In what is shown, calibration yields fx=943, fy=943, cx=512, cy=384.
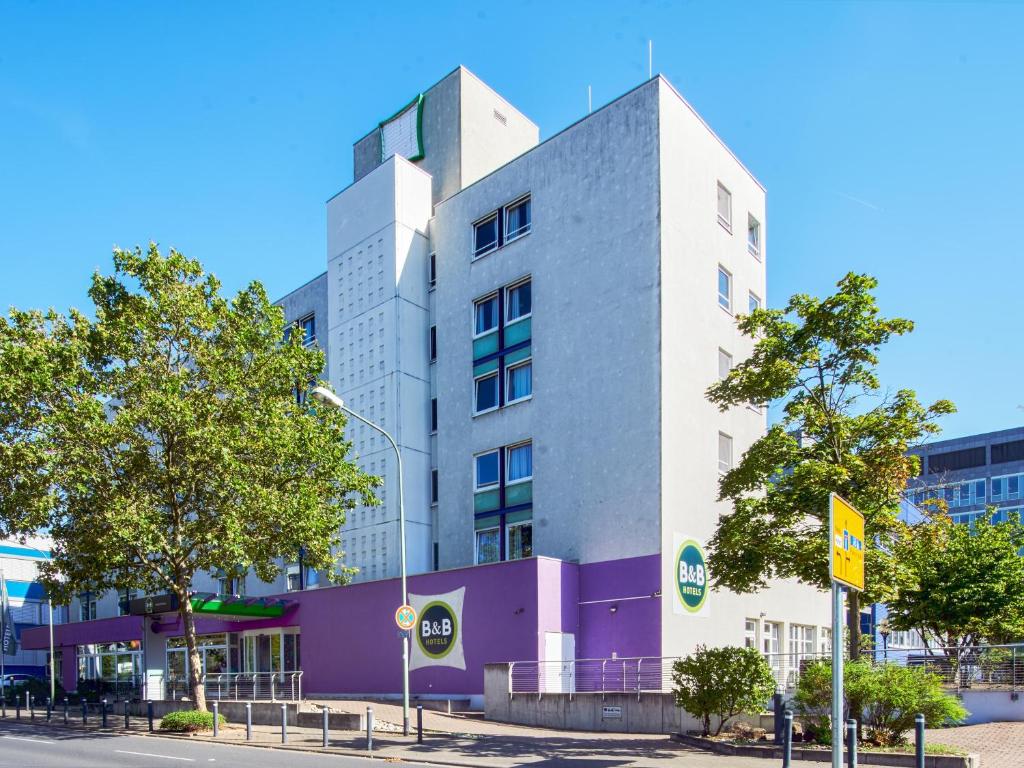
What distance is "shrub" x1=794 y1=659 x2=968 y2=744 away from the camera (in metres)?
16.9

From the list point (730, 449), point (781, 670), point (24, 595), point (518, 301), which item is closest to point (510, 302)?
point (518, 301)

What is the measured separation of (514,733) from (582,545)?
328 inches

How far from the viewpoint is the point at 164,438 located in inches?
1040

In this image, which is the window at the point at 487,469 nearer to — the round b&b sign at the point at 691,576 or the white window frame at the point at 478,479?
the white window frame at the point at 478,479

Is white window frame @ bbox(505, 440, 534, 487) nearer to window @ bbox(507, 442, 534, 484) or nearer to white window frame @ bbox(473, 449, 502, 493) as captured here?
window @ bbox(507, 442, 534, 484)

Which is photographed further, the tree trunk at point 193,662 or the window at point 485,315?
the window at point 485,315

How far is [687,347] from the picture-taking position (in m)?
31.1

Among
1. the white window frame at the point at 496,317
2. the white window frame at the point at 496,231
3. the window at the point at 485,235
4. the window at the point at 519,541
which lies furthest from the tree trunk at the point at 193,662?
the window at the point at 485,235

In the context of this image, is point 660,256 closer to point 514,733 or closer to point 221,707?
point 514,733

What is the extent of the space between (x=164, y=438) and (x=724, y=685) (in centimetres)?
1640

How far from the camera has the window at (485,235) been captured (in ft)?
Result: 118

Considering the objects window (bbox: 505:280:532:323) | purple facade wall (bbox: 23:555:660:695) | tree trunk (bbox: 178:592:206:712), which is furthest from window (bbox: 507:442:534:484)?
tree trunk (bbox: 178:592:206:712)

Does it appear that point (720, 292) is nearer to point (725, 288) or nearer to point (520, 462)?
point (725, 288)

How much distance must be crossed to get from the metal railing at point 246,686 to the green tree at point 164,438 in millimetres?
9720
